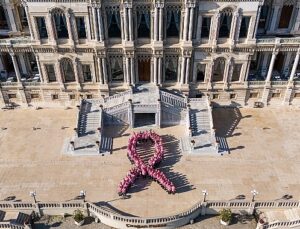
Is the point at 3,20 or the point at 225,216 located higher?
the point at 3,20

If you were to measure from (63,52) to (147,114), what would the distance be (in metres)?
12.5

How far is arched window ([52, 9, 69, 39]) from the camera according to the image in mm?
40469

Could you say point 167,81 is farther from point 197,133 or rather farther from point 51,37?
point 51,37

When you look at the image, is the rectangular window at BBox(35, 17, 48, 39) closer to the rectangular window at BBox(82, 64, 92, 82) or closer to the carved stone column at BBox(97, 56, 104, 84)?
the rectangular window at BBox(82, 64, 92, 82)

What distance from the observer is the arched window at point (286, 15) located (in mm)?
43703

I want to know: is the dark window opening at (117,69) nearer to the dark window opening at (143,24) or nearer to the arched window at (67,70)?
the dark window opening at (143,24)

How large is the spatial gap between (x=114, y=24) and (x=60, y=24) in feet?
20.2

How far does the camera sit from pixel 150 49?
4250cm

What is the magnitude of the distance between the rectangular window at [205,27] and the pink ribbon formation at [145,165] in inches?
507

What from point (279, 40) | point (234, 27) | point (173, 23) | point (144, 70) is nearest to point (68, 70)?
point (144, 70)

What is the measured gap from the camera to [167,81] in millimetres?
45562

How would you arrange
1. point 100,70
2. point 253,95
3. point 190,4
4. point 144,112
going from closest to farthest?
point 190,4 < point 144,112 < point 100,70 < point 253,95

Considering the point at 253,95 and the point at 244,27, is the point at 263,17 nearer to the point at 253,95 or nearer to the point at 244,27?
the point at 244,27

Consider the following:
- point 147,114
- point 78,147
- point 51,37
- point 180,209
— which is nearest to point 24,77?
point 51,37
